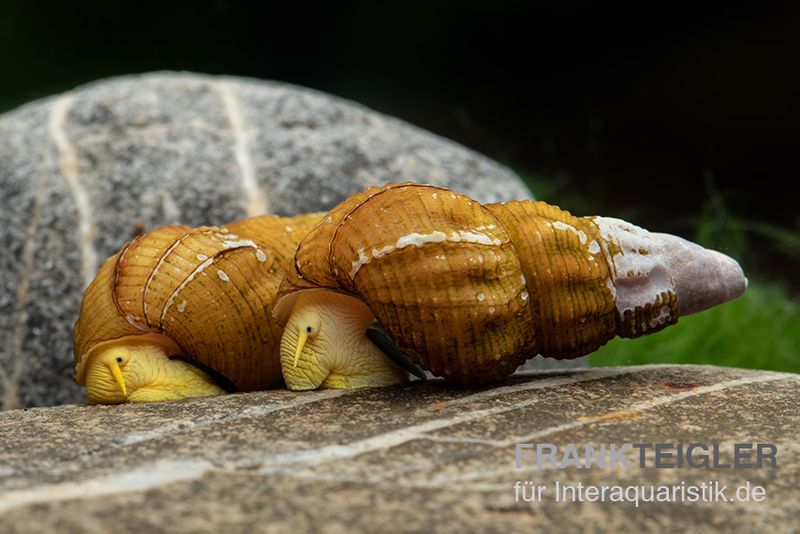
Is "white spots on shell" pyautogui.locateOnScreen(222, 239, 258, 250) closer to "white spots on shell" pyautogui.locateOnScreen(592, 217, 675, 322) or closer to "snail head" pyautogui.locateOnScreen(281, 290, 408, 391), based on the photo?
"snail head" pyautogui.locateOnScreen(281, 290, 408, 391)

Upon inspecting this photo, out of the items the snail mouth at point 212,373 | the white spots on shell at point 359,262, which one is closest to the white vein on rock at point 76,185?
the snail mouth at point 212,373

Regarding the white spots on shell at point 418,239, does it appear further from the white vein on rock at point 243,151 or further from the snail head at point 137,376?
the white vein on rock at point 243,151

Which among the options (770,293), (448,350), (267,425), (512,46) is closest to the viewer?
(267,425)

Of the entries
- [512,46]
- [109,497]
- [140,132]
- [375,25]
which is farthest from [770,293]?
[109,497]

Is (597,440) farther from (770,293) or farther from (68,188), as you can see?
(770,293)

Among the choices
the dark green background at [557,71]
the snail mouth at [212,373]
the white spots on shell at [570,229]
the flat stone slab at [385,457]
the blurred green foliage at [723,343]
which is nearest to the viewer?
the flat stone slab at [385,457]

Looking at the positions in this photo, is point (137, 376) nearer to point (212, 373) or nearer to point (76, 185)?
point (212, 373)

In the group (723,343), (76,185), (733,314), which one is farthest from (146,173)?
(733,314)
